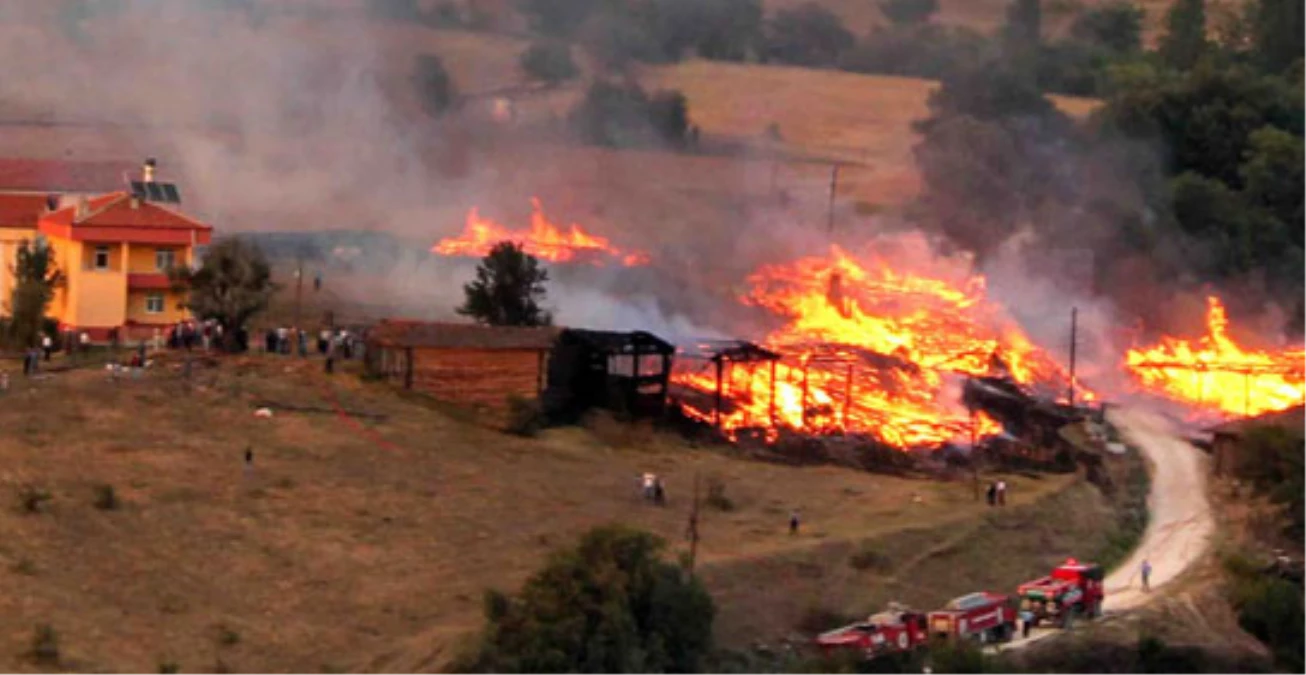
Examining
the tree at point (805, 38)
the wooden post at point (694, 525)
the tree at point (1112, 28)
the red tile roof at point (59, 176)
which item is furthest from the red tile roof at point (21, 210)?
the tree at point (1112, 28)

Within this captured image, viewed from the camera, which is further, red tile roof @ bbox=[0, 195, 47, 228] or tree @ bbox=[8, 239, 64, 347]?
red tile roof @ bbox=[0, 195, 47, 228]

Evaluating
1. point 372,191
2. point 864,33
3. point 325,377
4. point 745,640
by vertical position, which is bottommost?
point 745,640

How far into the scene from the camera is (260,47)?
8588 cm

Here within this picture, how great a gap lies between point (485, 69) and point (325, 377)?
113ft

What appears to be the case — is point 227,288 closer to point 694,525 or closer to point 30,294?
point 30,294

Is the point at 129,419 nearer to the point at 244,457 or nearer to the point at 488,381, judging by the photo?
the point at 244,457

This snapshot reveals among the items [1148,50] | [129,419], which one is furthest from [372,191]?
[1148,50]

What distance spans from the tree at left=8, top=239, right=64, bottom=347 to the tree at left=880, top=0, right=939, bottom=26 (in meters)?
71.4

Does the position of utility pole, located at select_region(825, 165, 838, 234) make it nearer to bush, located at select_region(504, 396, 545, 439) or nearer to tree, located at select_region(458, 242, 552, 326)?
tree, located at select_region(458, 242, 552, 326)

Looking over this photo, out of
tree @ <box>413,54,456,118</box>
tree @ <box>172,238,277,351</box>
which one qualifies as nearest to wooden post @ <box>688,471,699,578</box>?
tree @ <box>172,238,277,351</box>

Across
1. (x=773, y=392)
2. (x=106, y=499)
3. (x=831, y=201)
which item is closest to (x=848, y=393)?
(x=773, y=392)

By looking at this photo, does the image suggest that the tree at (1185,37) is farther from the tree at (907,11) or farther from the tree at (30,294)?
the tree at (30,294)

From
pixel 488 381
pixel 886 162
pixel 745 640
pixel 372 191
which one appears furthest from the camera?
pixel 886 162

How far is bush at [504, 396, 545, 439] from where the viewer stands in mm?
59094
